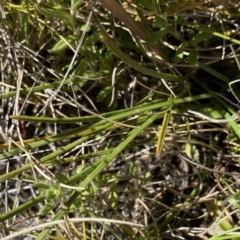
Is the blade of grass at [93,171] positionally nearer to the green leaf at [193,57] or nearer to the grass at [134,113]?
the grass at [134,113]

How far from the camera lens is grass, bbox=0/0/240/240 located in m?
1.03

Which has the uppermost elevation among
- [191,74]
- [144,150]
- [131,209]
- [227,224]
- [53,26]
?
[53,26]

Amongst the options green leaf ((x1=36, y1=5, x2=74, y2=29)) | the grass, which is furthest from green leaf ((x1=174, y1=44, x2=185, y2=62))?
green leaf ((x1=36, y1=5, x2=74, y2=29))

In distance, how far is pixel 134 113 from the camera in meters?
1.05

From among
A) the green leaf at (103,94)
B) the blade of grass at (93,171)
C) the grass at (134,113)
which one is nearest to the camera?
the blade of grass at (93,171)

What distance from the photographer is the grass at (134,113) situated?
1033mm

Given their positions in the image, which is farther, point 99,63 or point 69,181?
point 99,63

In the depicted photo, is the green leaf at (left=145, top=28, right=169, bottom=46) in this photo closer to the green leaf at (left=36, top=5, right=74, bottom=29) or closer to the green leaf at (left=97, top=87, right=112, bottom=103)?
the green leaf at (left=36, top=5, right=74, bottom=29)

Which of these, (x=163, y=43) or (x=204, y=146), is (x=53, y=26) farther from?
(x=204, y=146)

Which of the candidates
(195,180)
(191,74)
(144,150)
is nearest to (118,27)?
(191,74)

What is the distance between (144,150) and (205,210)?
0.22 m

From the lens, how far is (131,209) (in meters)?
1.27

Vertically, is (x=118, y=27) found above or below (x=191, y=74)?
above

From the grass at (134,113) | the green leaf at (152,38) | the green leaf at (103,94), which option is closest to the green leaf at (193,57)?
the grass at (134,113)
